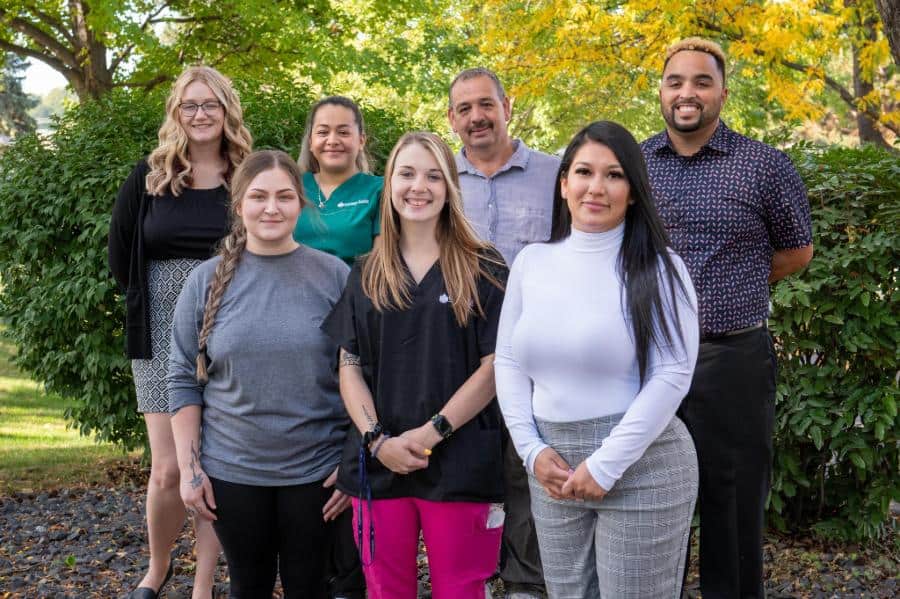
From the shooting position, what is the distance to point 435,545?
304cm

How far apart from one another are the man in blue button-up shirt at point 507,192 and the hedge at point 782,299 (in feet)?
4.63

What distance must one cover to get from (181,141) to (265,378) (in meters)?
1.38

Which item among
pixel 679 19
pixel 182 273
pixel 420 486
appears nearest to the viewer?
pixel 420 486

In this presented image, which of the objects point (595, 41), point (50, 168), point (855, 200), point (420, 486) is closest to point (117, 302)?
point (50, 168)

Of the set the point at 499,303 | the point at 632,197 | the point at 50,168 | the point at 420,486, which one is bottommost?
the point at 420,486

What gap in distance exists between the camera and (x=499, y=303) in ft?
10.3

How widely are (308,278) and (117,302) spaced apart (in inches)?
109

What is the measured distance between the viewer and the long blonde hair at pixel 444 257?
3.08 metres

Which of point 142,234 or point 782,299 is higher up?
point 142,234

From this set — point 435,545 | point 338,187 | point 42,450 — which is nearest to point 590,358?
point 435,545

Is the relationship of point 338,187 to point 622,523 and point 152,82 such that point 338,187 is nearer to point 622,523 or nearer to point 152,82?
point 622,523

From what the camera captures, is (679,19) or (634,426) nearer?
(634,426)

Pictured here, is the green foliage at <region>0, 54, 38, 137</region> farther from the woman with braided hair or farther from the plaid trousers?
the plaid trousers

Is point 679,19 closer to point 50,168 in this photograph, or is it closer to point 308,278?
point 50,168
